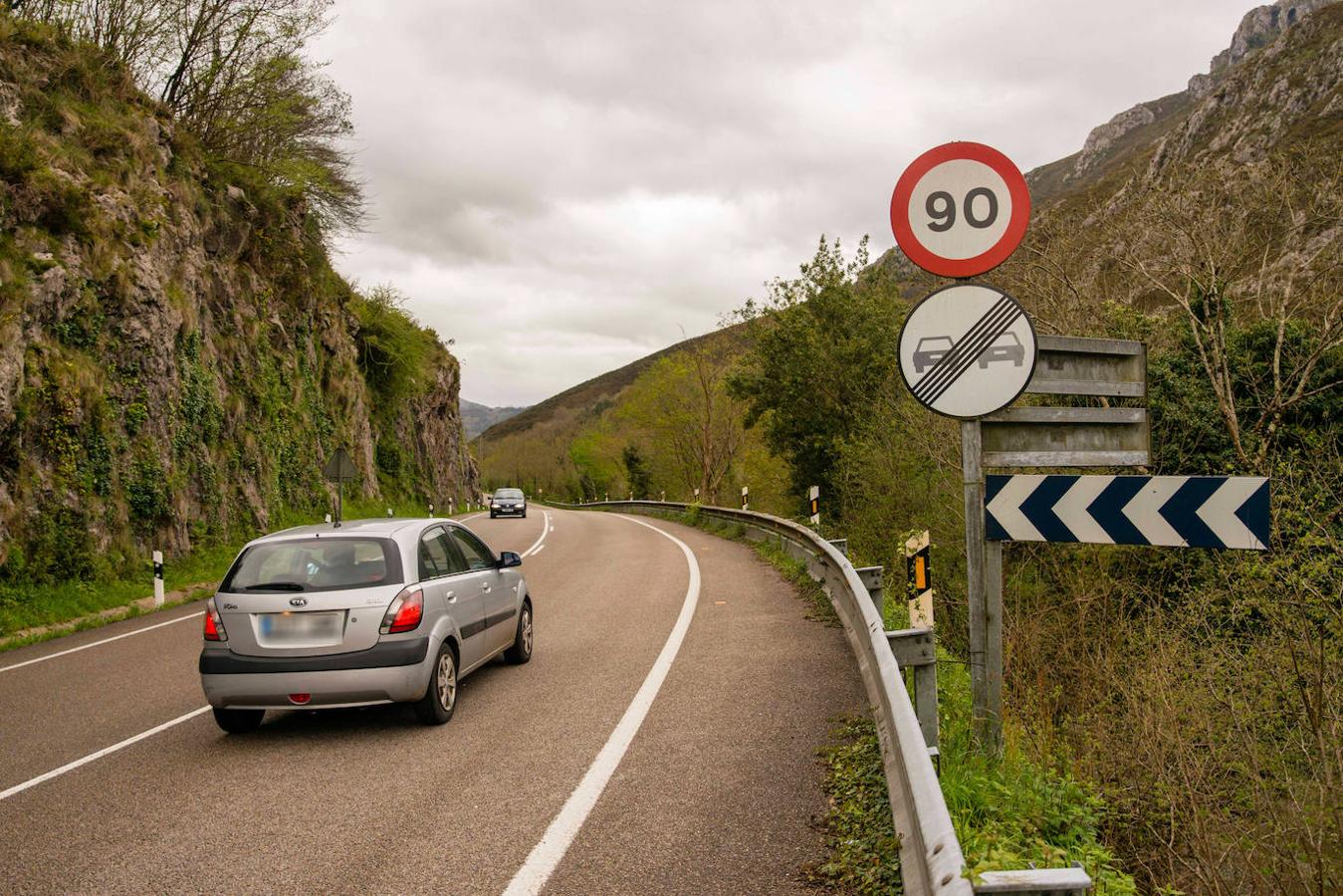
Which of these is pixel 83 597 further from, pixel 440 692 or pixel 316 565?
pixel 440 692

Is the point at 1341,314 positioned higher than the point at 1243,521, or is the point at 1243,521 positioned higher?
the point at 1341,314

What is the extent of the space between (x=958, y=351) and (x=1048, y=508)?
90cm

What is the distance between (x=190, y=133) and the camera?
23.4 meters

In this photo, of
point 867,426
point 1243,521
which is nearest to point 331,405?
point 867,426

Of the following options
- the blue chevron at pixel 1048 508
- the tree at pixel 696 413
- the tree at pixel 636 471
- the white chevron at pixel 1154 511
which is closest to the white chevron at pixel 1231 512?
the white chevron at pixel 1154 511

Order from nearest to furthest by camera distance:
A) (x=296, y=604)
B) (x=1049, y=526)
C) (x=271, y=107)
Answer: (x=1049, y=526)
(x=296, y=604)
(x=271, y=107)

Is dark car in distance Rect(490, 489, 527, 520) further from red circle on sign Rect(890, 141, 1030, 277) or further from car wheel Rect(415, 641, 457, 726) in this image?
red circle on sign Rect(890, 141, 1030, 277)

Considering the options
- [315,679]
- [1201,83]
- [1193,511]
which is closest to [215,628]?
[315,679]

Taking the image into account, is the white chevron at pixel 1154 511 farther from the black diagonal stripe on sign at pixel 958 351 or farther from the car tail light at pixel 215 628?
the car tail light at pixel 215 628

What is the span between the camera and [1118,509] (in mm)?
4184

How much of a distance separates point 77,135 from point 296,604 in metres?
15.9

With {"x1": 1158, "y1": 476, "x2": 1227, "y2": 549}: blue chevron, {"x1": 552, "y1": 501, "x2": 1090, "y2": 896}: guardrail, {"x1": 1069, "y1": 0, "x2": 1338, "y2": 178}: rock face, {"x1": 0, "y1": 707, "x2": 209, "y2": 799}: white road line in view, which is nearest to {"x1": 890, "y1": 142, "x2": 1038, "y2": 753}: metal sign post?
{"x1": 552, "y1": 501, "x2": 1090, "y2": 896}: guardrail

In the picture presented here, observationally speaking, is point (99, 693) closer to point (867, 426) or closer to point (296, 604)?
point (296, 604)

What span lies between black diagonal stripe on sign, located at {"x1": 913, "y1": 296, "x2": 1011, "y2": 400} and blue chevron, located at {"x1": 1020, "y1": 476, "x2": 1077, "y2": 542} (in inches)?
28.4
